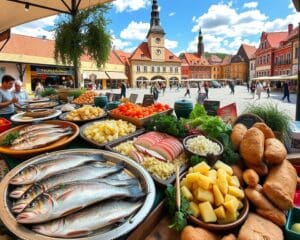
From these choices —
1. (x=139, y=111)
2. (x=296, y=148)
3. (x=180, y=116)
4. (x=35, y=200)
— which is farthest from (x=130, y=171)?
(x=296, y=148)

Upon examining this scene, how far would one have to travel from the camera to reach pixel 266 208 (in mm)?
1407

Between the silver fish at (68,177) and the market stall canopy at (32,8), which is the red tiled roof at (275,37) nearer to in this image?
the market stall canopy at (32,8)

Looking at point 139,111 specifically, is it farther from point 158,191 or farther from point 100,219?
point 100,219

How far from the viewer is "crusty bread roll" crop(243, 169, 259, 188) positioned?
153cm

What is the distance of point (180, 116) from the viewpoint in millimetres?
2750

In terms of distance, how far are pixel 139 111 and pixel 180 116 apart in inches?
18.3

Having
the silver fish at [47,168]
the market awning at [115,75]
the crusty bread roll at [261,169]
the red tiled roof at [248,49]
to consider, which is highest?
the red tiled roof at [248,49]

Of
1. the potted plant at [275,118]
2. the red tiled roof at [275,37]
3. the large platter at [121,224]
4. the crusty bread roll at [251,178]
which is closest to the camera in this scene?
the large platter at [121,224]

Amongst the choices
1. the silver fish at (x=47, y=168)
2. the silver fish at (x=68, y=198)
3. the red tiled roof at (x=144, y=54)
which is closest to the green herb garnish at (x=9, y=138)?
the silver fish at (x=47, y=168)

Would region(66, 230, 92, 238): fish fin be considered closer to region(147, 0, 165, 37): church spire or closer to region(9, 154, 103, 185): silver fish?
region(9, 154, 103, 185): silver fish

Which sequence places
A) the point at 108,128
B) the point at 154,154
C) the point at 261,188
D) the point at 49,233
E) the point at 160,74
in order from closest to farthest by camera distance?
the point at 49,233 → the point at 261,188 → the point at 154,154 → the point at 108,128 → the point at 160,74

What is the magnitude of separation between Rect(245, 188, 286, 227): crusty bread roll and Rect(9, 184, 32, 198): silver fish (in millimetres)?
1227

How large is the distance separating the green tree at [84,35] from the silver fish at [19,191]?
426 cm

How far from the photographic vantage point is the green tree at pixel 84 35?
501 cm
